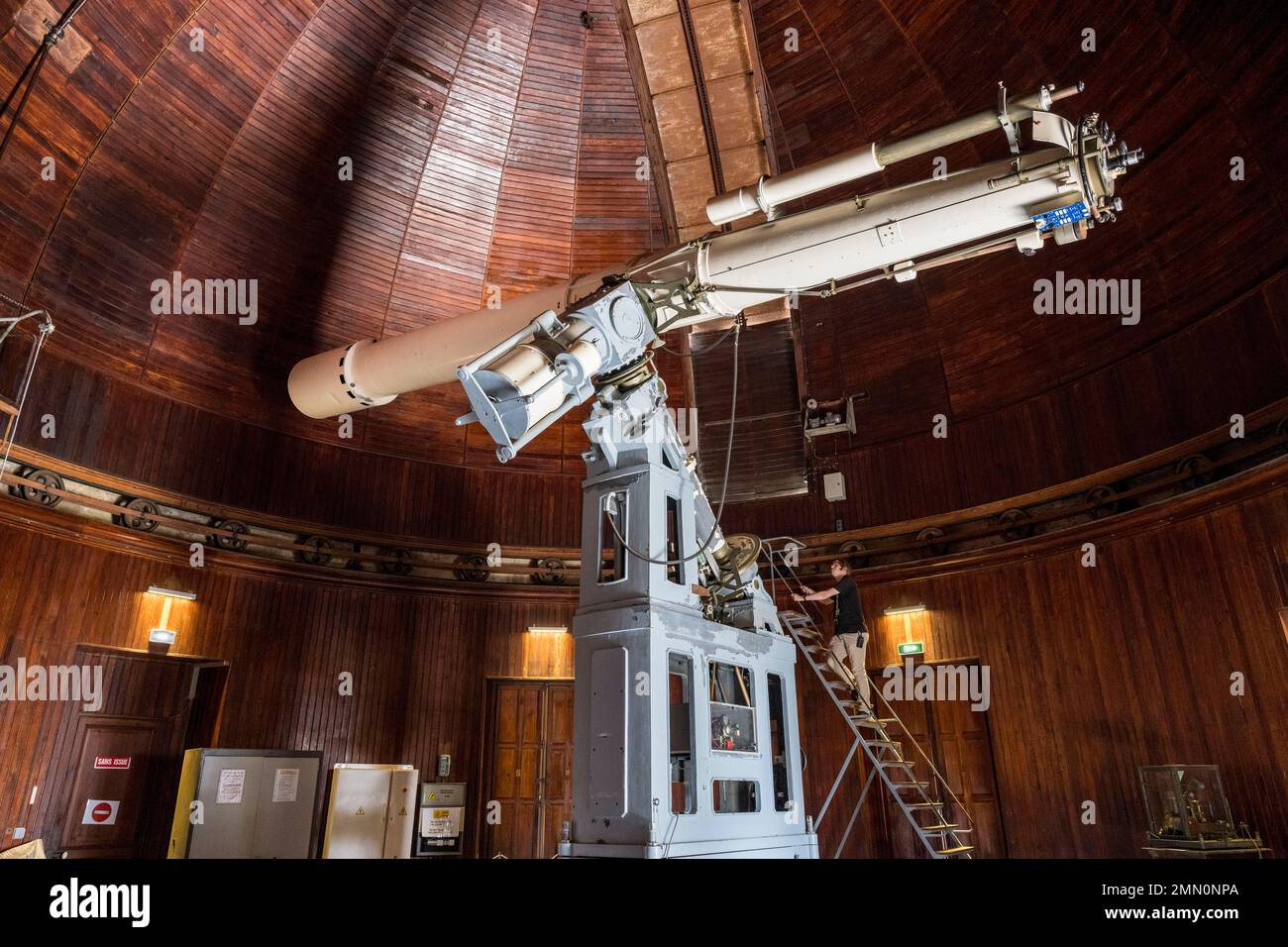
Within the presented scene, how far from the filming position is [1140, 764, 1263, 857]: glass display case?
25.0 ft

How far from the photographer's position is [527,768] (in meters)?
11.2

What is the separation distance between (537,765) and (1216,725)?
8462 millimetres

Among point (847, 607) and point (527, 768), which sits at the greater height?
point (847, 607)

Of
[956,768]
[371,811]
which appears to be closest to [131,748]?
[371,811]

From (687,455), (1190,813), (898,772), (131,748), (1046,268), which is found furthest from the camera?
(898,772)

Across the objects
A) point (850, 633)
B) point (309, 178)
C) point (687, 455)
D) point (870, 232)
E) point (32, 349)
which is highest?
point (309, 178)

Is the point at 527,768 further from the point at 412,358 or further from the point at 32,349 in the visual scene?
the point at 32,349

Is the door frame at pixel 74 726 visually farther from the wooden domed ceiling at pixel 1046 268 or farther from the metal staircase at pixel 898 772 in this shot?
the wooden domed ceiling at pixel 1046 268

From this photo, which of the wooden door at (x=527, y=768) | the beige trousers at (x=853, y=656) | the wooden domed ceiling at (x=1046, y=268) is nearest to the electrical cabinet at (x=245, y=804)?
the wooden door at (x=527, y=768)

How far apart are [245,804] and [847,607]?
7650 millimetres

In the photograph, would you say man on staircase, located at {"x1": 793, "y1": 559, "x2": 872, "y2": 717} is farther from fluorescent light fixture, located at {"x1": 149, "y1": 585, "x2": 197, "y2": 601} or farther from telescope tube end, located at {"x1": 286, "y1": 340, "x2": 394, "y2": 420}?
fluorescent light fixture, located at {"x1": 149, "y1": 585, "x2": 197, "y2": 601}

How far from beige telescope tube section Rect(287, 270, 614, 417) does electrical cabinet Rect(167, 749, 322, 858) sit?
4372mm

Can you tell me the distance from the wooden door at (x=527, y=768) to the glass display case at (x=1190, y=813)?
729cm
